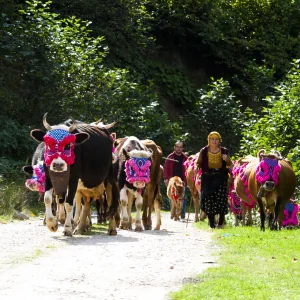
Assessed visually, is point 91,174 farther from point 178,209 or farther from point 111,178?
point 178,209

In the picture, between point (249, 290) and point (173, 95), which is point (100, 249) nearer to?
point (249, 290)

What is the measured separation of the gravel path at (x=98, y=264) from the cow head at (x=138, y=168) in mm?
1383

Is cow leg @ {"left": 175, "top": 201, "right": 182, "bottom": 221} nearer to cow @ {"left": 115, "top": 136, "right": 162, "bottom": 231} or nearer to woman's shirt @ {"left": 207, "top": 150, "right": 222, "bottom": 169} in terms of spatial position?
cow @ {"left": 115, "top": 136, "right": 162, "bottom": 231}

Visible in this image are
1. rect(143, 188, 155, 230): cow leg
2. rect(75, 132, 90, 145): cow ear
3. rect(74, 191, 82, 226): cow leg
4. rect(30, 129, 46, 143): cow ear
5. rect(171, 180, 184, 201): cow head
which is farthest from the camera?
rect(171, 180, 184, 201): cow head

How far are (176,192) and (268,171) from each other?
6449 mm

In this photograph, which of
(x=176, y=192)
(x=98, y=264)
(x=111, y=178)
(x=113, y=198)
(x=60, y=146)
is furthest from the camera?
(x=176, y=192)

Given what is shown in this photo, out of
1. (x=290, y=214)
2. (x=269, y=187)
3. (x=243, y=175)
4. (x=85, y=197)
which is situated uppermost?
(x=243, y=175)

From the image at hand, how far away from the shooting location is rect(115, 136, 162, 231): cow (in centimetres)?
1880

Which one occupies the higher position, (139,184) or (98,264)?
(139,184)

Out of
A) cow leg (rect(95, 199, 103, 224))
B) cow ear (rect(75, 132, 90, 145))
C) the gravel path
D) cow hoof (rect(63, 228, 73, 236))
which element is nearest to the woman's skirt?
the gravel path

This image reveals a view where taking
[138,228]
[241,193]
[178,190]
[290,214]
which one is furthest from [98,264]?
[178,190]

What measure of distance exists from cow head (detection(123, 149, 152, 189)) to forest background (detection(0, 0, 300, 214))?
12.9 ft

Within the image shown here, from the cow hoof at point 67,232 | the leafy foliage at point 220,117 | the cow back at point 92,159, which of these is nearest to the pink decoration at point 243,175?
the cow back at point 92,159

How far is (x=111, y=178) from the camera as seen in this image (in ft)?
59.7
